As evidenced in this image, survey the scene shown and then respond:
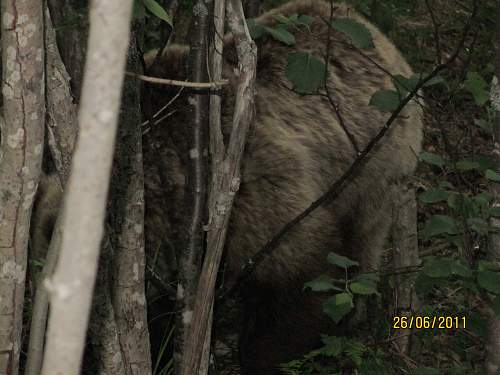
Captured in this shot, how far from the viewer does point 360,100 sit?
4398 mm

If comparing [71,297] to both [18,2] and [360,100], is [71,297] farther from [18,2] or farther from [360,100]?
[360,100]

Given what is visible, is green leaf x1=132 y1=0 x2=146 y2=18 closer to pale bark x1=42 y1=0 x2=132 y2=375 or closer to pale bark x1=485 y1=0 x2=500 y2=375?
pale bark x1=42 y1=0 x2=132 y2=375

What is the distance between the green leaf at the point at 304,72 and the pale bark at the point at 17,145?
1475mm

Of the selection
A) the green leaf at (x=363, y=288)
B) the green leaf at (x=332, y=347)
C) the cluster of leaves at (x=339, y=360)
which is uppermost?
the green leaf at (x=363, y=288)

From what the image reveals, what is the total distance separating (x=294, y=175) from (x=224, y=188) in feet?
4.41

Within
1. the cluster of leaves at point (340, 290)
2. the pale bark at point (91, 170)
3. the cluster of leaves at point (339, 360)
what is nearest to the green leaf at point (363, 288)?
the cluster of leaves at point (340, 290)

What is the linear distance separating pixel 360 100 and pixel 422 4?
3502 millimetres

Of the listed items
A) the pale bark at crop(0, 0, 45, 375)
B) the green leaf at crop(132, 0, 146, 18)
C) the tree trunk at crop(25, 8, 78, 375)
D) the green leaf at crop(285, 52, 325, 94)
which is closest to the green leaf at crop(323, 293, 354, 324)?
the green leaf at crop(285, 52, 325, 94)

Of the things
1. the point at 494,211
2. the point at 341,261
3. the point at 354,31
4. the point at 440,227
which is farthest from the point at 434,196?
the point at 354,31

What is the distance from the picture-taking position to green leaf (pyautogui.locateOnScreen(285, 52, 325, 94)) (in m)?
3.23

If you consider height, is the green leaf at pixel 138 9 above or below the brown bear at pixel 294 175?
above

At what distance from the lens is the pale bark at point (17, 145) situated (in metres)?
1.85

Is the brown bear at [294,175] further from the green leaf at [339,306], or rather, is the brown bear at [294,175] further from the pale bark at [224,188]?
the pale bark at [224,188]
